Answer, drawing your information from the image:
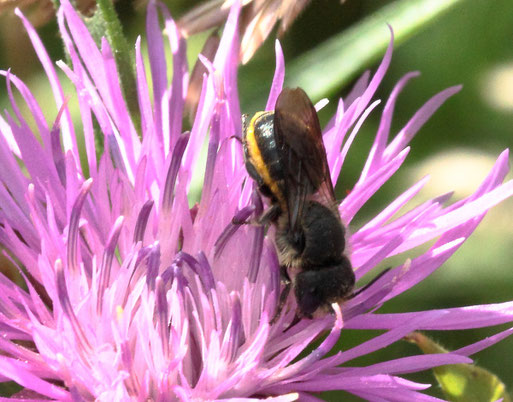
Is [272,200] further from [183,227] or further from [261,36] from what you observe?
[261,36]

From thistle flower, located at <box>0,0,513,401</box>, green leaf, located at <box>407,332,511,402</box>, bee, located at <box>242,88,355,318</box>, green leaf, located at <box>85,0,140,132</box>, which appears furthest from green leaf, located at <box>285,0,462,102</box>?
green leaf, located at <box>407,332,511,402</box>

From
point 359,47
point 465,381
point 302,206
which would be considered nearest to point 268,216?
point 302,206

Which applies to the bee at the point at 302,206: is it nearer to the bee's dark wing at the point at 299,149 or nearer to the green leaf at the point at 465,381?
the bee's dark wing at the point at 299,149

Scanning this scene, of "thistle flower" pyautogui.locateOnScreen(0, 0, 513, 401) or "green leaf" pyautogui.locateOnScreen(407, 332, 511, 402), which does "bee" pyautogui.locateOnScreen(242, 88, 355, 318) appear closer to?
"thistle flower" pyautogui.locateOnScreen(0, 0, 513, 401)

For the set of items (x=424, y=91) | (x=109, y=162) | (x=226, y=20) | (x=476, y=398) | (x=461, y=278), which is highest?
(x=226, y=20)

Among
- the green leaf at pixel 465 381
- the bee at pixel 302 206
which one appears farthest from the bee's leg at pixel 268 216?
the green leaf at pixel 465 381

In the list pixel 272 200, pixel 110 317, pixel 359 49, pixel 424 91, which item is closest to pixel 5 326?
pixel 110 317
